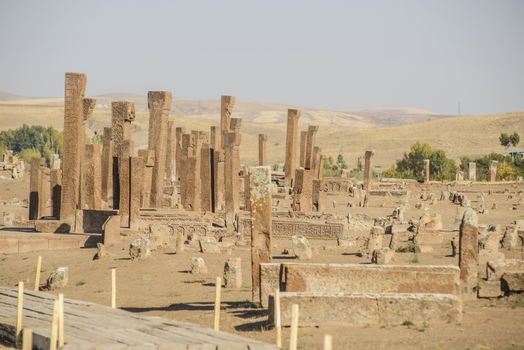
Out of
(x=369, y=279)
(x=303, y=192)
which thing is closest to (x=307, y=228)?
(x=303, y=192)

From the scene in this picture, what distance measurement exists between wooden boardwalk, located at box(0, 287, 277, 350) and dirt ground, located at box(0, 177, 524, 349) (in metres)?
1.19

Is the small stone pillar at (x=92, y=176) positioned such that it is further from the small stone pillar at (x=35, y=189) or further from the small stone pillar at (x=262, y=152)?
the small stone pillar at (x=262, y=152)

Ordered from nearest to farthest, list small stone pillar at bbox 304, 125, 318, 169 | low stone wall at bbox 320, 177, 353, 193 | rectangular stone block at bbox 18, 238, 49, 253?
rectangular stone block at bbox 18, 238, 49, 253 < small stone pillar at bbox 304, 125, 318, 169 < low stone wall at bbox 320, 177, 353, 193

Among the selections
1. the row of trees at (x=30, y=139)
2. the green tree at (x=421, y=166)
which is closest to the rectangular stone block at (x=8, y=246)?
the green tree at (x=421, y=166)

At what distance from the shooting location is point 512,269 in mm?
16375

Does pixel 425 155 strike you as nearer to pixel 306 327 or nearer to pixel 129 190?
pixel 129 190

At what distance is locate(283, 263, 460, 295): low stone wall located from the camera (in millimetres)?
15219

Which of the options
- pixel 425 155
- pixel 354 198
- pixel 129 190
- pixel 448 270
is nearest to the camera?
pixel 448 270

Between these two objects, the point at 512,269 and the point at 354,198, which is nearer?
the point at 512,269

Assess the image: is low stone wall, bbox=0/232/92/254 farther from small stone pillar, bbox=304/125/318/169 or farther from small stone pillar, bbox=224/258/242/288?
small stone pillar, bbox=304/125/318/169

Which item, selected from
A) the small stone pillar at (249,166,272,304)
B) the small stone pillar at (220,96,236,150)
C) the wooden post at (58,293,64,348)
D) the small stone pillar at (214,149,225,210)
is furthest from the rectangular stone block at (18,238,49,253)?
the small stone pillar at (220,96,236,150)

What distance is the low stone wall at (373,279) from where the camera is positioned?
49.9 ft

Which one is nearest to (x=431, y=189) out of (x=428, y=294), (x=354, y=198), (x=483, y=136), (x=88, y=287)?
(x=354, y=198)

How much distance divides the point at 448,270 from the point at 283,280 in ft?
7.73
